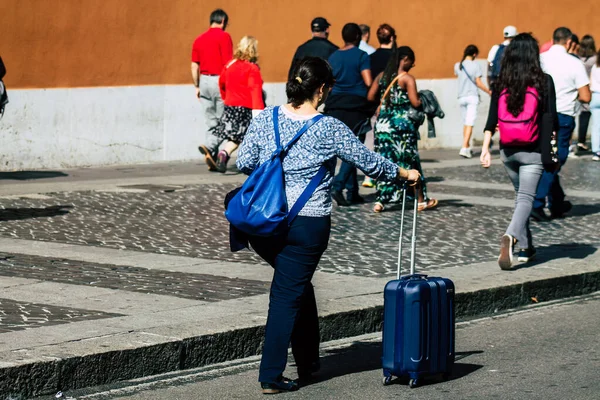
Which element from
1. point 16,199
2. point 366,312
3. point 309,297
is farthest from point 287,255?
point 16,199

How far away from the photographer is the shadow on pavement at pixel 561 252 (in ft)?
30.7

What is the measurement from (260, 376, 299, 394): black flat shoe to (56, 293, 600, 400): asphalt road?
35mm

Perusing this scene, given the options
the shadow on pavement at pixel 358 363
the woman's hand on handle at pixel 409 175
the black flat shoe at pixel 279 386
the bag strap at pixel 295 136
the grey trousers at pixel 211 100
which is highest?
the bag strap at pixel 295 136

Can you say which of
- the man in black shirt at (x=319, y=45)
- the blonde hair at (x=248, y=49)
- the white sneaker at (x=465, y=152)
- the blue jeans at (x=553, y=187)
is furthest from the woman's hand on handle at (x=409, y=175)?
the white sneaker at (x=465, y=152)

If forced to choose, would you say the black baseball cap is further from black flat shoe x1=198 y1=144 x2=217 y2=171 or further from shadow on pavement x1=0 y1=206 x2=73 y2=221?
shadow on pavement x1=0 y1=206 x2=73 y2=221

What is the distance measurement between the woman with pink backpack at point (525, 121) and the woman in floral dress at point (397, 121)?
3.17 m

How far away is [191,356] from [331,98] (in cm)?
672

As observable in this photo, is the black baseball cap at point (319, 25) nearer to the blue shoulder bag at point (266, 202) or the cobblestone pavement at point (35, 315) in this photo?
the cobblestone pavement at point (35, 315)

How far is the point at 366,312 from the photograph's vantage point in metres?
7.38

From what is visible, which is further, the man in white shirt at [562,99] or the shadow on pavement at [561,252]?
the man in white shirt at [562,99]

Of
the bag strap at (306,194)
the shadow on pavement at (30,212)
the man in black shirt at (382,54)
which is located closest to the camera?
the bag strap at (306,194)

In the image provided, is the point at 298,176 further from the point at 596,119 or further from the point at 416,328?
the point at 596,119

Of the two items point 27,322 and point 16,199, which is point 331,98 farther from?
point 27,322

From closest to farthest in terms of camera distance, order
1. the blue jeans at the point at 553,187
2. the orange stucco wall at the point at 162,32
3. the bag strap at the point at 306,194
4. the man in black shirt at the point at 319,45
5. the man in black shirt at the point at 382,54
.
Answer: the bag strap at the point at 306,194 → the blue jeans at the point at 553,187 → the man in black shirt at the point at 319,45 → the man in black shirt at the point at 382,54 → the orange stucco wall at the point at 162,32
